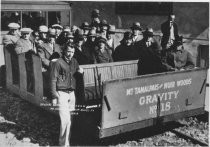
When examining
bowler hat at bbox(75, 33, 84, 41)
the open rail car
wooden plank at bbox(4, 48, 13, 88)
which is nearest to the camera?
the open rail car

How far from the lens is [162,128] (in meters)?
5.56

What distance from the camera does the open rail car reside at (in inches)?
169

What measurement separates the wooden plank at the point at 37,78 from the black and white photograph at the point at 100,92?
0.02 meters

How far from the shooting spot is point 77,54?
591cm

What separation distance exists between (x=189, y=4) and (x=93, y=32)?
328 centimetres

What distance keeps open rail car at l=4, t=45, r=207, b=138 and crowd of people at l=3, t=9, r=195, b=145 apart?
0.82 ft

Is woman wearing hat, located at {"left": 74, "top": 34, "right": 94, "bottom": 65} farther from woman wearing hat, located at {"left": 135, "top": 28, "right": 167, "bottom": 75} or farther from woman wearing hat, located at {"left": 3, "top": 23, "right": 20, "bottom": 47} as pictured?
woman wearing hat, located at {"left": 3, "top": 23, "right": 20, "bottom": 47}

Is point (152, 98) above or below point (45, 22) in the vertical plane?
below

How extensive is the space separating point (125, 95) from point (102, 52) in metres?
1.75

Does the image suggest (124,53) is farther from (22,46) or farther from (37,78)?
(22,46)

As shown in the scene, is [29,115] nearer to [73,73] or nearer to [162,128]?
[73,73]

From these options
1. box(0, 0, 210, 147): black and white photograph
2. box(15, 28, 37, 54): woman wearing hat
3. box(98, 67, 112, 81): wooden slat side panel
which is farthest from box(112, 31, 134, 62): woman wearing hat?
box(15, 28, 37, 54): woman wearing hat

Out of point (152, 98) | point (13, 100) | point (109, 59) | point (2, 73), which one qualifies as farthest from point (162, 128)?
point (2, 73)

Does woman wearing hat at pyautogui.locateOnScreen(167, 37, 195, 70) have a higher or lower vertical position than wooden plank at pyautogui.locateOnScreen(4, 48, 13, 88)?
higher
